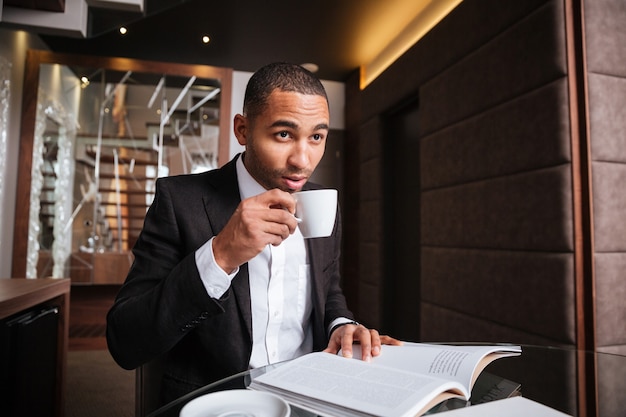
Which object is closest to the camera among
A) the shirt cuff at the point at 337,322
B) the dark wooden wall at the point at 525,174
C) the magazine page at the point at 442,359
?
the magazine page at the point at 442,359

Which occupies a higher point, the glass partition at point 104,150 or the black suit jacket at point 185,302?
the glass partition at point 104,150

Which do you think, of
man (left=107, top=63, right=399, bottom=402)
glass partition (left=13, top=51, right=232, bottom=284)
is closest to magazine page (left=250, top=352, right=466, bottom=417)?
man (left=107, top=63, right=399, bottom=402)

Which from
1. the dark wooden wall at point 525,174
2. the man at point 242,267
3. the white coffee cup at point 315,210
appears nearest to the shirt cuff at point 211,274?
the man at point 242,267

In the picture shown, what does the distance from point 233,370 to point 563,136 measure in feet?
5.75

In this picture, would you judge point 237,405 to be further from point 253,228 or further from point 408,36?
point 408,36

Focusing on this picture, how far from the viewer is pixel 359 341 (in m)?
0.93

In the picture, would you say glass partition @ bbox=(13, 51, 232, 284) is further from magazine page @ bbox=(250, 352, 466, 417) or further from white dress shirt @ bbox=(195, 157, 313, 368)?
magazine page @ bbox=(250, 352, 466, 417)

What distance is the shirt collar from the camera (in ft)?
3.70

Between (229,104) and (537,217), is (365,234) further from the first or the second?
(537,217)

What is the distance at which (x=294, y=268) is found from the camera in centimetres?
115

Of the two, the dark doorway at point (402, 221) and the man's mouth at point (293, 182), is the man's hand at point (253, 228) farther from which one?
the dark doorway at point (402, 221)

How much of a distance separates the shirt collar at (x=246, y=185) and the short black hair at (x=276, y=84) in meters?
0.17

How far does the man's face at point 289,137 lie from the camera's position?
96 centimetres

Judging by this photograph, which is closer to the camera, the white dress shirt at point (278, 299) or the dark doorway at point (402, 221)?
the white dress shirt at point (278, 299)
